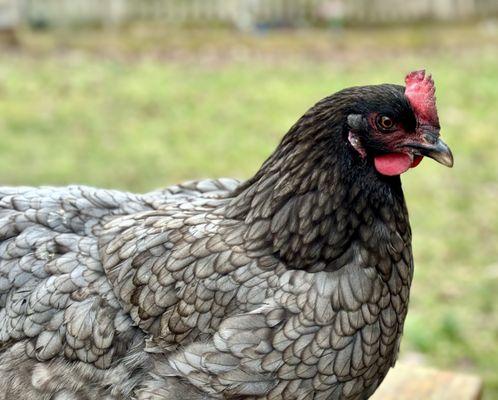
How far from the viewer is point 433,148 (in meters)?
1.84

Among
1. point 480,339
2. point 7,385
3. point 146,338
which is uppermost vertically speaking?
point 146,338

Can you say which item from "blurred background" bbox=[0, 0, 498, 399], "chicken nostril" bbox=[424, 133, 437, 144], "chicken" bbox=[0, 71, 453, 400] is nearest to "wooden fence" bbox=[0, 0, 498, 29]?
"blurred background" bbox=[0, 0, 498, 399]

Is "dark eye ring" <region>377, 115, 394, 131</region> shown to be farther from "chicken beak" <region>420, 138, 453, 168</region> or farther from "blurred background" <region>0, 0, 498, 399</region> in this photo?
"blurred background" <region>0, 0, 498, 399</region>

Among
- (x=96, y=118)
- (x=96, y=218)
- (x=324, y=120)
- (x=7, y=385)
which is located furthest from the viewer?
(x=96, y=118)

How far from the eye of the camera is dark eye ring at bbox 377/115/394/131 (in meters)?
1.82

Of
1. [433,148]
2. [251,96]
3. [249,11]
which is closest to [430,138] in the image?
[433,148]

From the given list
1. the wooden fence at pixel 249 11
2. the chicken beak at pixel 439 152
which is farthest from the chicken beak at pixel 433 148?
the wooden fence at pixel 249 11

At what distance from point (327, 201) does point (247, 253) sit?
8.7 inches

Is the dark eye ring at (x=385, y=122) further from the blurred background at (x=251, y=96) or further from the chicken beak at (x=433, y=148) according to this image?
the blurred background at (x=251, y=96)

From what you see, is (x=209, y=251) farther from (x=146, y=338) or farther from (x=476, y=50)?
(x=476, y=50)

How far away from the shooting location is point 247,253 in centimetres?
192

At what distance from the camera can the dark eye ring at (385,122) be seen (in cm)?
182

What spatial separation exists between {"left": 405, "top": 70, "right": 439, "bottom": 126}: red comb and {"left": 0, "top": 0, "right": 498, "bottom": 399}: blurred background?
2.13 meters

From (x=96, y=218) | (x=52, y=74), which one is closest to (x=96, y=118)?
(x=52, y=74)
